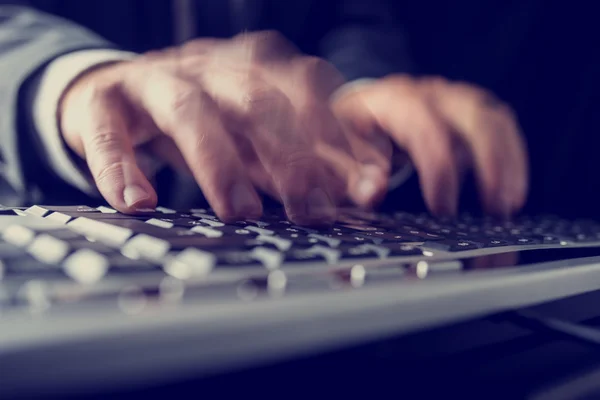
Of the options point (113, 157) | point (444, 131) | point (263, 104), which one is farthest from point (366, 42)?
point (113, 157)

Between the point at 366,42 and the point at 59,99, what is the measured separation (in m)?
0.67

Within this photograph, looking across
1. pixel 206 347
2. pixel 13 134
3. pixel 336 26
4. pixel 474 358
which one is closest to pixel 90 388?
pixel 206 347

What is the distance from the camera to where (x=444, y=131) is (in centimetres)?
67

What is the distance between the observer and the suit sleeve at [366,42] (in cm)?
95

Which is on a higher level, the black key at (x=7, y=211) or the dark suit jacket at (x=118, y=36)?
the dark suit jacket at (x=118, y=36)

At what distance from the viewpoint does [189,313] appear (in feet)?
0.48

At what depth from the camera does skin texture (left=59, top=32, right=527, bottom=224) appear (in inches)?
14.8

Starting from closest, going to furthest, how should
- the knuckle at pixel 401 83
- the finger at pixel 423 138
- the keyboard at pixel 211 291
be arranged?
the keyboard at pixel 211 291 < the finger at pixel 423 138 < the knuckle at pixel 401 83

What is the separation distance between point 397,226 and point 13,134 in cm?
42

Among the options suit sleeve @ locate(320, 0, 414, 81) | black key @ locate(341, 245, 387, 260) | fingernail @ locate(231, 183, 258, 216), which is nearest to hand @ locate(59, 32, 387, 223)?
fingernail @ locate(231, 183, 258, 216)

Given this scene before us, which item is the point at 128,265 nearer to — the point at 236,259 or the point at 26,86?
the point at 236,259

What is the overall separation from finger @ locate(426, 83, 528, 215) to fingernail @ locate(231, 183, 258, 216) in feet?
1.37

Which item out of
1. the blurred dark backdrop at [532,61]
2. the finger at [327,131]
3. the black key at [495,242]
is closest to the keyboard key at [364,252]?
the black key at [495,242]

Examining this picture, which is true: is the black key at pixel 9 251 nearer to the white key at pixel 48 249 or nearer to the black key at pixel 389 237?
the white key at pixel 48 249
